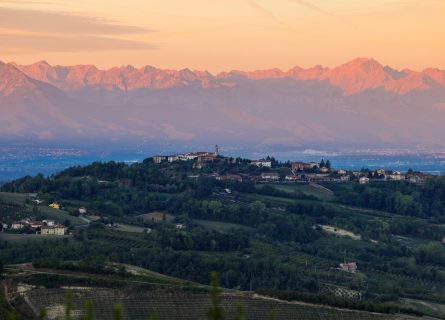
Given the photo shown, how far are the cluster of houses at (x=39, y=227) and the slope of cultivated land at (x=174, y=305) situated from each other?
81.5ft

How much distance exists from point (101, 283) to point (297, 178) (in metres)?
67.2

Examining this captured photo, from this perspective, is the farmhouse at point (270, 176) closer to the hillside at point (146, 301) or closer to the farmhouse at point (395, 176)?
the farmhouse at point (395, 176)

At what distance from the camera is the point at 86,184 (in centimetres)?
10331

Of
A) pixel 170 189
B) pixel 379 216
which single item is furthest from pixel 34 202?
pixel 379 216

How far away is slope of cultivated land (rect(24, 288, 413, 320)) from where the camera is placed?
5438 centimetres

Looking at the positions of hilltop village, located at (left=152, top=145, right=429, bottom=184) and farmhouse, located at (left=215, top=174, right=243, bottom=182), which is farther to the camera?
hilltop village, located at (left=152, top=145, right=429, bottom=184)

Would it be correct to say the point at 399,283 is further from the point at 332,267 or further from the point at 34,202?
the point at 34,202

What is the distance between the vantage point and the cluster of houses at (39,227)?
8112 centimetres

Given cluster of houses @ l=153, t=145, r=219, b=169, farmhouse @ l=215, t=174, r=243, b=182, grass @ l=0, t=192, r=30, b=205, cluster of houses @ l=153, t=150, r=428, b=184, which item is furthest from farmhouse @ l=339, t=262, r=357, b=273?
cluster of houses @ l=153, t=145, r=219, b=169

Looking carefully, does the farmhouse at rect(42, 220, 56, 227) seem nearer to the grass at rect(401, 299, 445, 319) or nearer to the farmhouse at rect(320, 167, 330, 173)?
the grass at rect(401, 299, 445, 319)

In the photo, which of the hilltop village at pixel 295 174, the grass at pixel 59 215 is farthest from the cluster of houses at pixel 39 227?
the hilltop village at pixel 295 174

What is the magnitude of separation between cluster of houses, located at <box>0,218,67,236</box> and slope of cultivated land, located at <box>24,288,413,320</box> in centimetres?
2484

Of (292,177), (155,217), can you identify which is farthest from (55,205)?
(292,177)

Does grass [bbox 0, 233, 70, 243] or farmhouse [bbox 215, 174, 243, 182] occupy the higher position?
farmhouse [bbox 215, 174, 243, 182]
